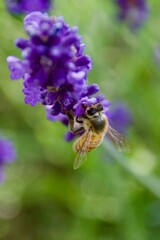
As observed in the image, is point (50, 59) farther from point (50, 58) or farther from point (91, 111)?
point (91, 111)

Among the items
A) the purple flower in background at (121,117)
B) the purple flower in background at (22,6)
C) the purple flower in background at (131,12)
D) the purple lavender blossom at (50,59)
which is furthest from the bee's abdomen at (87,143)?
the purple flower in background at (131,12)

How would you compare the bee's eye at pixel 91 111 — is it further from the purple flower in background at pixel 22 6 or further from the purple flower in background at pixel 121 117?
the purple flower in background at pixel 121 117

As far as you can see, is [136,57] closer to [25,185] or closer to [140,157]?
[140,157]

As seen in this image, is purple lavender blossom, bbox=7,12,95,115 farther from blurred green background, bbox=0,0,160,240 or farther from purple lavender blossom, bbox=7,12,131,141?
blurred green background, bbox=0,0,160,240

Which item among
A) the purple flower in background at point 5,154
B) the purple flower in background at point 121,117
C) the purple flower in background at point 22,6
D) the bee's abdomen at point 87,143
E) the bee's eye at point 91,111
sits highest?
the purple flower in background at point 121,117

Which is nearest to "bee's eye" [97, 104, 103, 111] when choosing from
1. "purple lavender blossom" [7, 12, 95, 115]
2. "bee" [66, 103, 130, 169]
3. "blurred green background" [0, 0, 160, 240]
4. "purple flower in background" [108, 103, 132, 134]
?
"bee" [66, 103, 130, 169]

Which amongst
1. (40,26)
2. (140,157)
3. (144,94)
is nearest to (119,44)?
(144,94)
